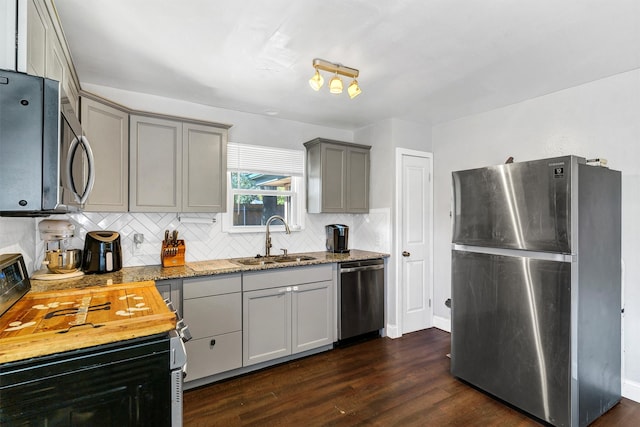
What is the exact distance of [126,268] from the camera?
2.71 meters

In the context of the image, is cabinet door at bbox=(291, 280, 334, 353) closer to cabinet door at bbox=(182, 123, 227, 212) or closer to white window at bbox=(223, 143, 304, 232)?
white window at bbox=(223, 143, 304, 232)

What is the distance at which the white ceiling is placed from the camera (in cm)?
172

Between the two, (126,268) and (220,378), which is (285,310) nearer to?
(220,378)

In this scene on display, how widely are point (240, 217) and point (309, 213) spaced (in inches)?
33.1

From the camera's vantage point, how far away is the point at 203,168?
9.46 ft

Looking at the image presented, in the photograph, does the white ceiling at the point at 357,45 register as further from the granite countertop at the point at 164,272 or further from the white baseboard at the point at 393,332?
the white baseboard at the point at 393,332

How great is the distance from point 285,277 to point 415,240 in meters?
1.71

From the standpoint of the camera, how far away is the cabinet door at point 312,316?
3.02m

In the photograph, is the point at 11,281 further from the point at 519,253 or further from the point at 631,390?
the point at 631,390

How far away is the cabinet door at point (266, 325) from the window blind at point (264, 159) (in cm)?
136

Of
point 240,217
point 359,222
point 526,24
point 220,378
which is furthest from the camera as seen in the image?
point 359,222

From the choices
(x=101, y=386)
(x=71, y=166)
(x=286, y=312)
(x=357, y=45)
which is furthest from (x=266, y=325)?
(x=357, y=45)

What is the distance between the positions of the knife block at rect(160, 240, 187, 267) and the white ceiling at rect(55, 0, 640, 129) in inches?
54.5

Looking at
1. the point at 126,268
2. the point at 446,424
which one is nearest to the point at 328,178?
the point at 126,268
